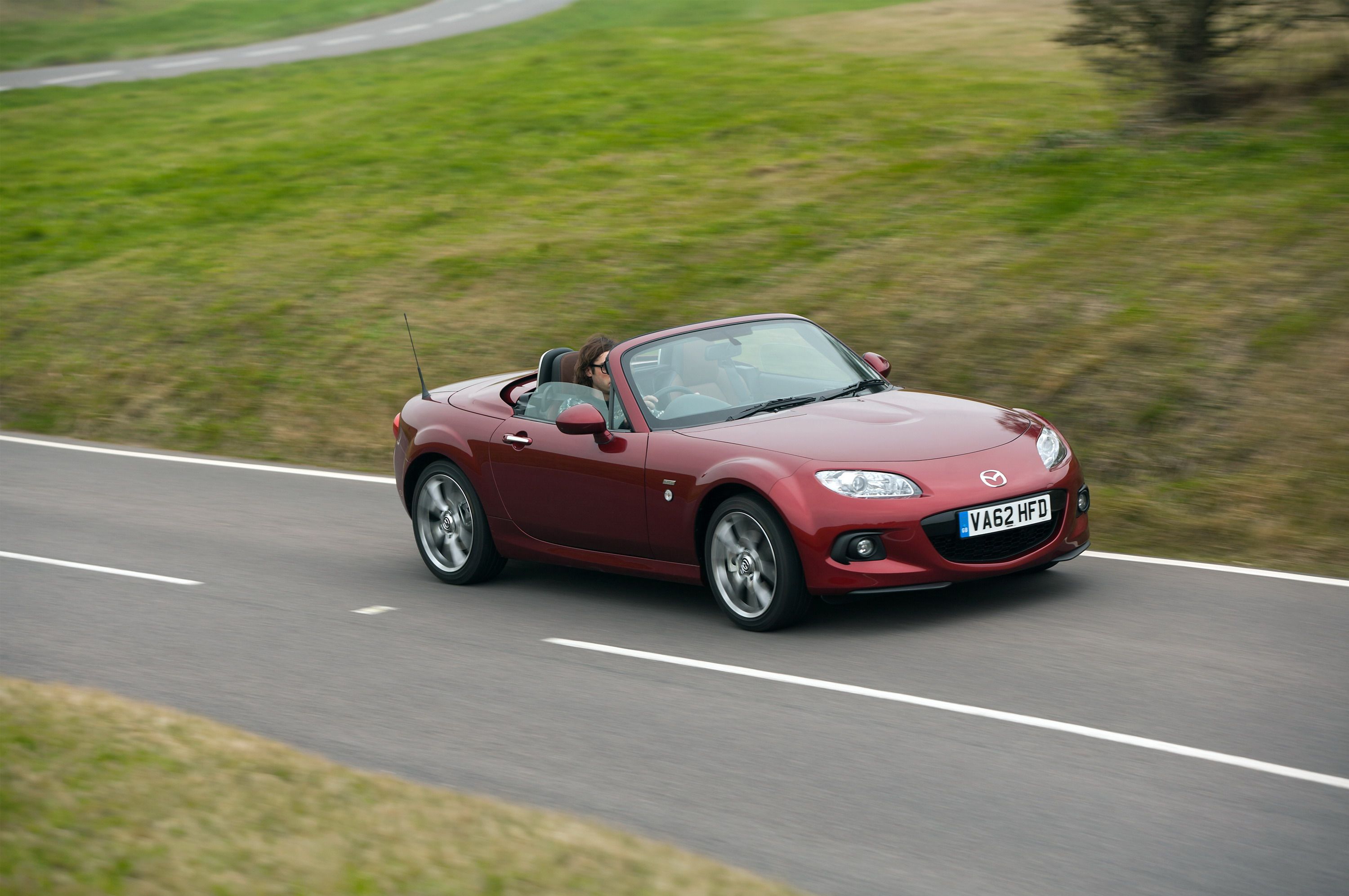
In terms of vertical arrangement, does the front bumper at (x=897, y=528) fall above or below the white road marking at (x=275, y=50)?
below

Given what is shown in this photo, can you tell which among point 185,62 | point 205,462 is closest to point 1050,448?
point 205,462

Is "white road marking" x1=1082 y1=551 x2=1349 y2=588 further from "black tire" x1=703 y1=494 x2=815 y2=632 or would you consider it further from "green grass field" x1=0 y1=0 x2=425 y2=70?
"green grass field" x1=0 y1=0 x2=425 y2=70

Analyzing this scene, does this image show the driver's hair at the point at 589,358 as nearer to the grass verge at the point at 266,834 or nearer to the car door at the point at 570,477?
the car door at the point at 570,477

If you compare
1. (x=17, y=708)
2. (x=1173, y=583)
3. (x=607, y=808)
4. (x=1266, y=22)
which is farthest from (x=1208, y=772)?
(x=1266, y=22)

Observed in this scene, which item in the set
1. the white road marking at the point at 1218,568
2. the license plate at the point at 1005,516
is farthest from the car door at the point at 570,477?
the white road marking at the point at 1218,568

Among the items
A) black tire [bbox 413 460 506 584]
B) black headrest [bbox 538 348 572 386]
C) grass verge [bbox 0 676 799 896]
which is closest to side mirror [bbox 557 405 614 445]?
black headrest [bbox 538 348 572 386]

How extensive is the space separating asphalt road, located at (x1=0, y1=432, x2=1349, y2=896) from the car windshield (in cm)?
105

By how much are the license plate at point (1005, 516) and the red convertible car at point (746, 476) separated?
0.03 feet

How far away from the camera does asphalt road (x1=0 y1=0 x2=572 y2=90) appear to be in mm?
35938

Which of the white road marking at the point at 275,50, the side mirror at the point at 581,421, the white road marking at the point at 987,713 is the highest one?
the white road marking at the point at 275,50

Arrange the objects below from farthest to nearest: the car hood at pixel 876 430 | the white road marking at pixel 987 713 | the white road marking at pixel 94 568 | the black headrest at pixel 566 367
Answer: the white road marking at pixel 94 568 → the black headrest at pixel 566 367 → the car hood at pixel 876 430 → the white road marking at pixel 987 713

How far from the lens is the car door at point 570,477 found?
804cm

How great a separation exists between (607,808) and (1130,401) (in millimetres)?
6792

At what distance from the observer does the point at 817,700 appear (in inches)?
255
